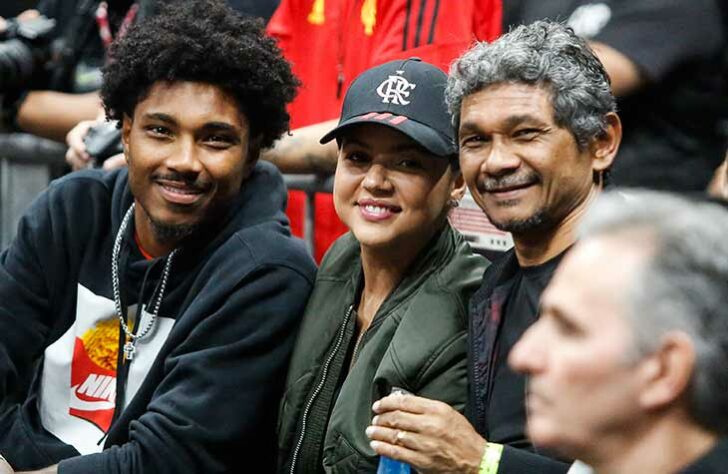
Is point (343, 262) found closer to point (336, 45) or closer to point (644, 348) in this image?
point (336, 45)

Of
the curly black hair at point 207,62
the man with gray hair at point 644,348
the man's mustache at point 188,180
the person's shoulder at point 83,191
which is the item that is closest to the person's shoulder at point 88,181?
the person's shoulder at point 83,191

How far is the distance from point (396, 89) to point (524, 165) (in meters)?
0.48

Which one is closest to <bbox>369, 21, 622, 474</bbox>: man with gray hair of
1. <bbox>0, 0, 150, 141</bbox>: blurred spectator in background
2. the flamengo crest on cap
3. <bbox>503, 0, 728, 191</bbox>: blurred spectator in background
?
the flamengo crest on cap

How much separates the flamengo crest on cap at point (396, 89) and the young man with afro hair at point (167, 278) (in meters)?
0.46

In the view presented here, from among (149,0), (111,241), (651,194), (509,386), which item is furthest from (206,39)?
(651,194)

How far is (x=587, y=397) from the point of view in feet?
6.32

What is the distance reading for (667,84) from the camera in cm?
355

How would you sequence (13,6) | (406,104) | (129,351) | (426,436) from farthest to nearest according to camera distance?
(13,6) → (129,351) → (406,104) → (426,436)

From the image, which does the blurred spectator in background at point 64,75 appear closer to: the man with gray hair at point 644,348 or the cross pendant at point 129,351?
the cross pendant at point 129,351

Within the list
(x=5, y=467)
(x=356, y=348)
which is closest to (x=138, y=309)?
(x=5, y=467)

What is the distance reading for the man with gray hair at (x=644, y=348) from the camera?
1886 millimetres

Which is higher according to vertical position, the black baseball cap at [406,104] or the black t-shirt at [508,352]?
the black baseball cap at [406,104]

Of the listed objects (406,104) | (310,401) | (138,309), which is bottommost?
(310,401)

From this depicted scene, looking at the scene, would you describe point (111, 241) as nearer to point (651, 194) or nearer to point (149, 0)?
point (149, 0)
